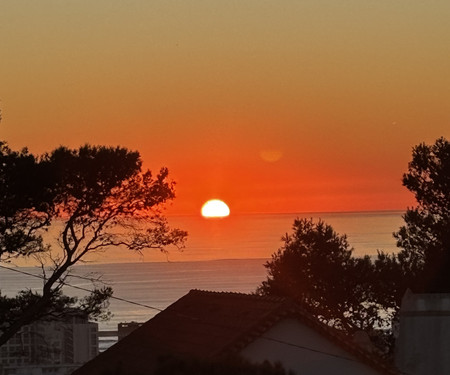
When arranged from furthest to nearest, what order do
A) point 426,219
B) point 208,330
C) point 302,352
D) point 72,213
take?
point 426,219 < point 72,213 < point 208,330 < point 302,352

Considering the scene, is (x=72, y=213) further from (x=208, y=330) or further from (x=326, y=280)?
(x=326, y=280)

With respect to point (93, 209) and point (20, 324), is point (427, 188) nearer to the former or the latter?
point (93, 209)

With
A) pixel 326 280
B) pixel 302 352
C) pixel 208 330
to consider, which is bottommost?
pixel 302 352

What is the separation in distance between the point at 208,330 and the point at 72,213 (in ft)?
21.6

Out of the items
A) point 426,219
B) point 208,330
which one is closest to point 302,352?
point 208,330

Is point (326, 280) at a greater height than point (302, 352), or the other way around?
point (326, 280)

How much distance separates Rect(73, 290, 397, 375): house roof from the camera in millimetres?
20234

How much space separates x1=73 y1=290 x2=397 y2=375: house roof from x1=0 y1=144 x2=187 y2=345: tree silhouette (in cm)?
247

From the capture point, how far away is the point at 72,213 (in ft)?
87.4

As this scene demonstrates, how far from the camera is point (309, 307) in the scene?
3828 centimetres

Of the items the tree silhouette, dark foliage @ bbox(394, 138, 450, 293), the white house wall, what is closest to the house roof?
the white house wall

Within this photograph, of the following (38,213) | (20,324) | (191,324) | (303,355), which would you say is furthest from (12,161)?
(303,355)

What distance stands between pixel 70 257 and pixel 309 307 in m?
14.5

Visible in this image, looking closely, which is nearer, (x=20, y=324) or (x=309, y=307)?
(x=20, y=324)
